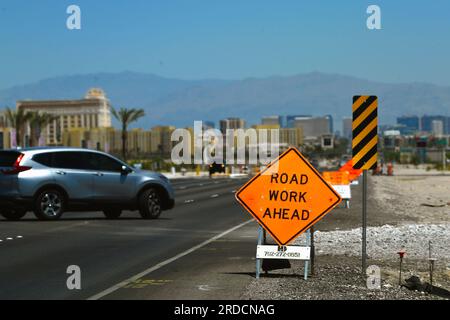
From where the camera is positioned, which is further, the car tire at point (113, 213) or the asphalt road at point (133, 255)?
the car tire at point (113, 213)

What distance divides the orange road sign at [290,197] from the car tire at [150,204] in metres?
11.6

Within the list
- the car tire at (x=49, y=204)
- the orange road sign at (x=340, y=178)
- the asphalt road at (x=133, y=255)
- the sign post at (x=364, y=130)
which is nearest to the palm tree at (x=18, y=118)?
the orange road sign at (x=340, y=178)

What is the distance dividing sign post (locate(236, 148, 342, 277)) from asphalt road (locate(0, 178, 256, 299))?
72 cm

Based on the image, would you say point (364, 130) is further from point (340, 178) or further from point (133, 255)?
point (340, 178)

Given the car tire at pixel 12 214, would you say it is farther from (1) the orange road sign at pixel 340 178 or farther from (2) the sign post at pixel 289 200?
(2) the sign post at pixel 289 200

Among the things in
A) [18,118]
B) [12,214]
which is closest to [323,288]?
[12,214]

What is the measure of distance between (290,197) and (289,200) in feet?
0.14

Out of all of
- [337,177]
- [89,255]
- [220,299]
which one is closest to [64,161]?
[89,255]

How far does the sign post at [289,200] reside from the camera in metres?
12.6

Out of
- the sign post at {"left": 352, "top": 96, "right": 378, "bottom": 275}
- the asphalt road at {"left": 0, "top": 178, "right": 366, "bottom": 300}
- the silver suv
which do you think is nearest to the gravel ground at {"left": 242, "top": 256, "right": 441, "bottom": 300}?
the asphalt road at {"left": 0, "top": 178, "right": 366, "bottom": 300}

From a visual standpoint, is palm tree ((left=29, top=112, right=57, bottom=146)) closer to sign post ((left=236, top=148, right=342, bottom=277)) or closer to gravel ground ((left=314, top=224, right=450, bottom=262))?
gravel ground ((left=314, top=224, right=450, bottom=262))

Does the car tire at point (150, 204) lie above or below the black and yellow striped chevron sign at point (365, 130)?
below
